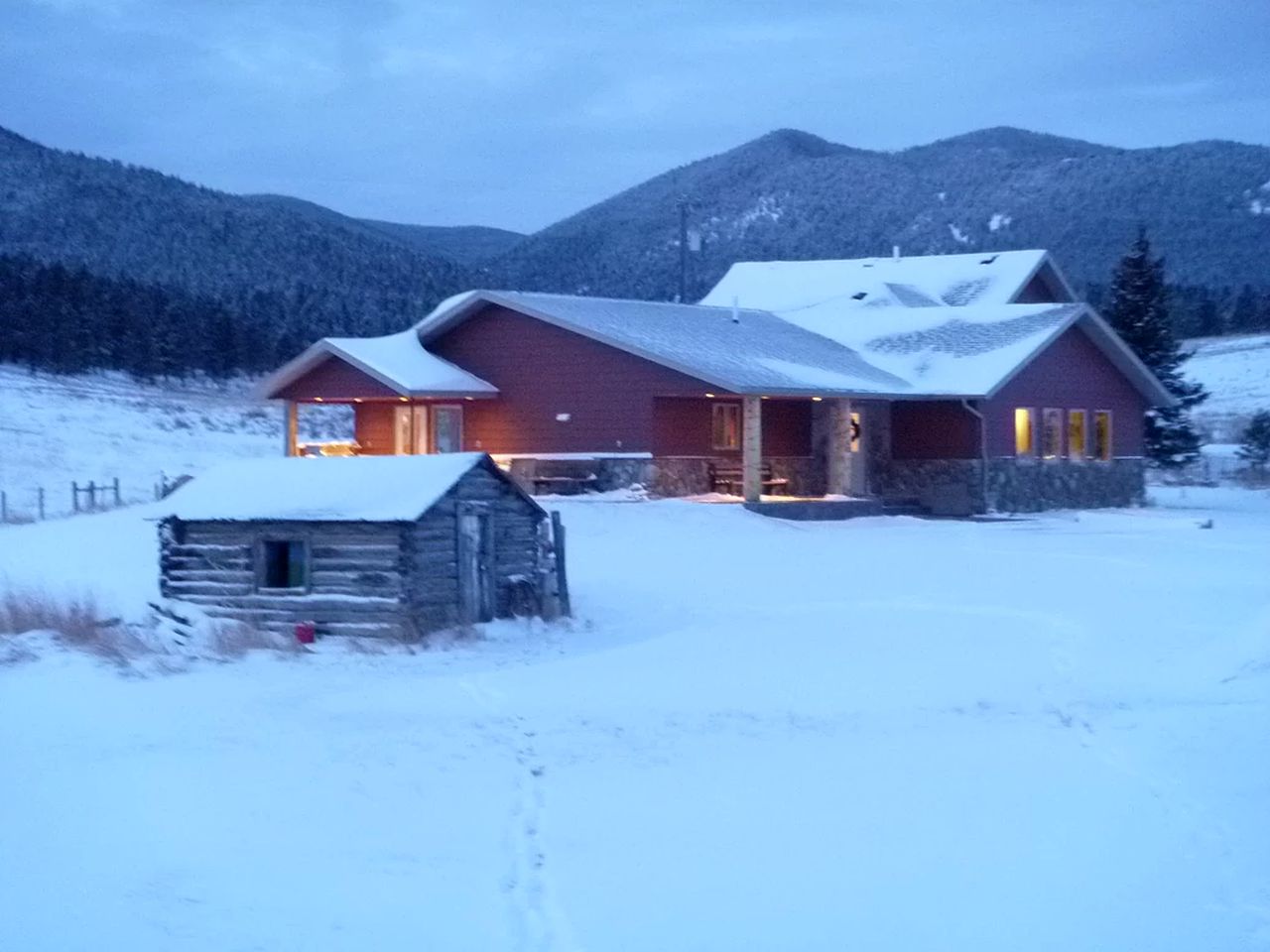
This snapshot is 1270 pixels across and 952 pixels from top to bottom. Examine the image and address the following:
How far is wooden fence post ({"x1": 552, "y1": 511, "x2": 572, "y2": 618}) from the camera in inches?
792

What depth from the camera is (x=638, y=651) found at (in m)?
17.9

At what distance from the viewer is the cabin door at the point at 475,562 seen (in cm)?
1905

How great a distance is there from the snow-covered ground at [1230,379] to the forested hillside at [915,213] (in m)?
35.7

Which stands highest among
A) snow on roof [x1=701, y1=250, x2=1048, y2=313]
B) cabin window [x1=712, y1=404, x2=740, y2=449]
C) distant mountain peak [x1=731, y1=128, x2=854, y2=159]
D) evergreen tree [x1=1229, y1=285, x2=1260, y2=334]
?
distant mountain peak [x1=731, y1=128, x2=854, y2=159]

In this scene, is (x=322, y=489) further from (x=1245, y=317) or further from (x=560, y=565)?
(x=1245, y=317)

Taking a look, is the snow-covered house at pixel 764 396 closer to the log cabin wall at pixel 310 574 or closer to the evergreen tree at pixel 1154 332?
the evergreen tree at pixel 1154 332

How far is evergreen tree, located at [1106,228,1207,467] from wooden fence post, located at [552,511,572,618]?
3127 cm

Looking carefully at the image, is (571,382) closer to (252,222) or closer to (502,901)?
(502,901)

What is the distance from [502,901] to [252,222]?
10654 centimetres

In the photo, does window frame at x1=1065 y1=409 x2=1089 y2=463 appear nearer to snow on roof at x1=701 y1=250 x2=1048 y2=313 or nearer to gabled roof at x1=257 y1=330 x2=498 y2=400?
snow on roof at x1=701 y1=250 x2=1048 y2=313

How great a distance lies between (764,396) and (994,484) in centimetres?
755

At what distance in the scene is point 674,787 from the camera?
11805 millimetres

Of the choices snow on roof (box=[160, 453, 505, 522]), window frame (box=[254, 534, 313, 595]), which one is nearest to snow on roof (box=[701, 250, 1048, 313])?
snow on roof (box=[160, 453, 505, 522])

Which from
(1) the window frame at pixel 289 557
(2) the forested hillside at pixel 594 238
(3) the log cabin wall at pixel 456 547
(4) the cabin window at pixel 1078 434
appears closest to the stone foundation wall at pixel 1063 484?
(4) the cabin window at pixel 1078 434
